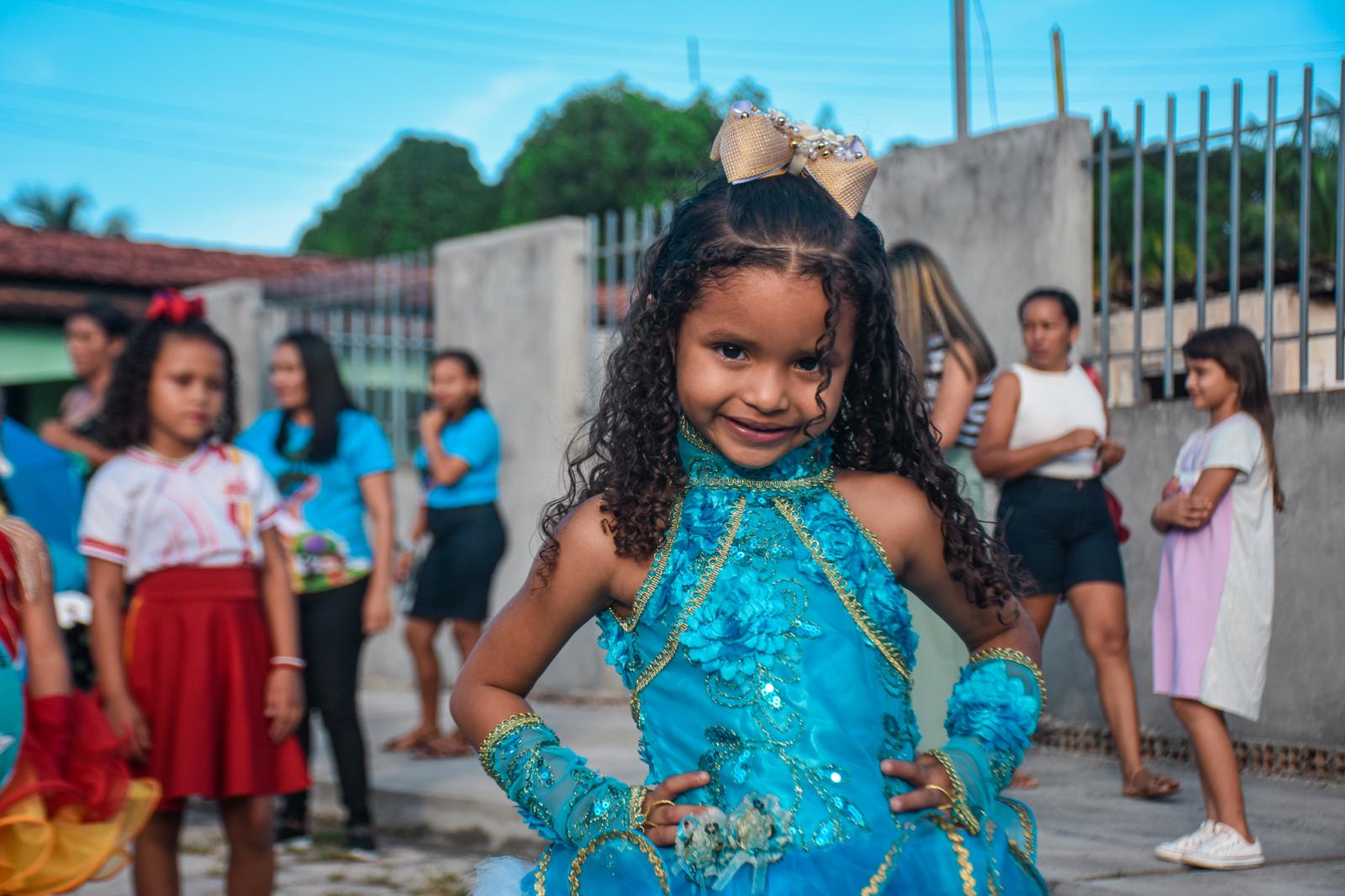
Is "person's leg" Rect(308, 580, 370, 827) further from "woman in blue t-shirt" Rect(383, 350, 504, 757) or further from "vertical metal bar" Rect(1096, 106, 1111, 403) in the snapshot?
"vertical metal bar" Rect(1096, 106, 1111, 403)

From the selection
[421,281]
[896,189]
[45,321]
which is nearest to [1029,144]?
[896,189]

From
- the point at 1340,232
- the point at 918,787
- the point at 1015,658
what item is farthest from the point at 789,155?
the point at 1340,232

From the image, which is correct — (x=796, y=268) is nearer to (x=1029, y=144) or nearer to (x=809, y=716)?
(x=809, y=716)

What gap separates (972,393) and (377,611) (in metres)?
2.33

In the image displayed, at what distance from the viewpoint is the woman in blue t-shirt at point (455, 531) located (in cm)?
718

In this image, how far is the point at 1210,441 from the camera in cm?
457

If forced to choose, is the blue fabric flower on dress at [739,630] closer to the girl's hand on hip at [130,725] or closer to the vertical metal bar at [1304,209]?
the girl's hand on hip at [130,725]

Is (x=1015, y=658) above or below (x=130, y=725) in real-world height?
above

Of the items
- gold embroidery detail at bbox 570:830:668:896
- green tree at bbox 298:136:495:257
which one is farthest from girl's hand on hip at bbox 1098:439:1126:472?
green tree at bbox 298:136:495:257

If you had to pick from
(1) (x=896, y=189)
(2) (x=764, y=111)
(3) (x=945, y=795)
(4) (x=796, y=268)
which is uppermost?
(1) (x=896, y=189)

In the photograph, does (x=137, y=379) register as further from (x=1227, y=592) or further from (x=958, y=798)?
(x=1227, y=592)

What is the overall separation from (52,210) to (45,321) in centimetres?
2599

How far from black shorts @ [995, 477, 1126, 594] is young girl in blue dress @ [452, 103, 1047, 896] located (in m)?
3.19

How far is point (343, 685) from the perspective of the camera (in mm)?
5457
